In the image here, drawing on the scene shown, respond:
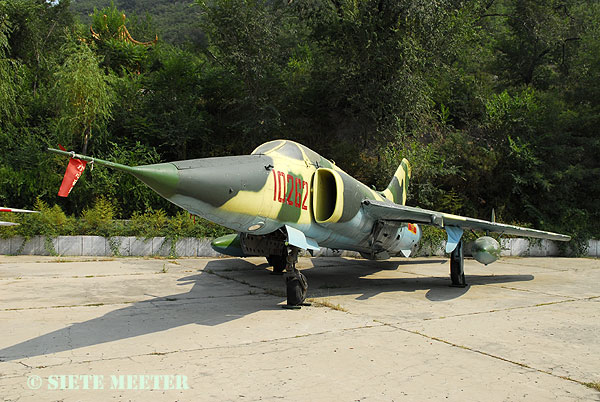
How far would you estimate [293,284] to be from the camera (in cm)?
698

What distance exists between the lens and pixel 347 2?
17.0m

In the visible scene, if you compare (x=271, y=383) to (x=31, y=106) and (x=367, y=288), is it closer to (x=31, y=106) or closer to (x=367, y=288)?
(x=367, y=288)

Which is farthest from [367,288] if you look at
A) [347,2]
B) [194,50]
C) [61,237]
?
[194,50]

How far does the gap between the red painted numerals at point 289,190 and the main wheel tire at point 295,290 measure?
1059 mm

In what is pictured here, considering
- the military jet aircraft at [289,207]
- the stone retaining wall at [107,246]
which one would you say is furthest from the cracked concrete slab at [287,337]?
the stone retaining wall at [107,246]

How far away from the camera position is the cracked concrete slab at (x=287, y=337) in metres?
3.87

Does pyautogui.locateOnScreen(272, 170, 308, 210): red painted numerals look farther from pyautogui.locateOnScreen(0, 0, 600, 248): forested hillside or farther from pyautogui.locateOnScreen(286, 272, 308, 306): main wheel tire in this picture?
pyautogui.locateOnScreen(0, 0, 600, 248): forested hillside

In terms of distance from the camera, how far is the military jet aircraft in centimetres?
514

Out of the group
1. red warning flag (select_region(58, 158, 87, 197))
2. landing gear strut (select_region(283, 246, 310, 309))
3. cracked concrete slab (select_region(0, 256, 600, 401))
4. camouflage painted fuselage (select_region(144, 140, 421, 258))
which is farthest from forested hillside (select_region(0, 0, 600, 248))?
red warning flag (select_region(58, 158, 87, 197))

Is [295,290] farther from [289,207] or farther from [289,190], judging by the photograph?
[289,190]

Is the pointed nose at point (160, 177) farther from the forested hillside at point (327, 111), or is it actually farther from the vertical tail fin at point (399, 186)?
the forested hillside at point (327, 111)

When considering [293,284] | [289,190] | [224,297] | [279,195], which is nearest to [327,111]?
[224,297]

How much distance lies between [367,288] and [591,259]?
10604mm

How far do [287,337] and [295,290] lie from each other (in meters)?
1.60
